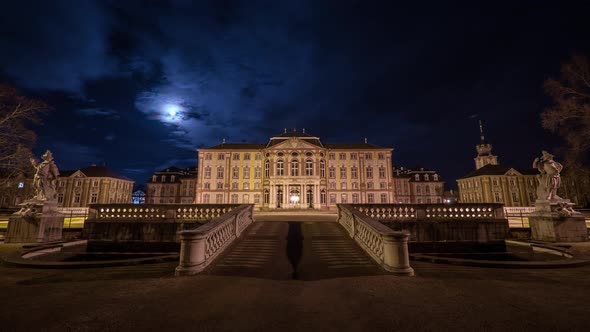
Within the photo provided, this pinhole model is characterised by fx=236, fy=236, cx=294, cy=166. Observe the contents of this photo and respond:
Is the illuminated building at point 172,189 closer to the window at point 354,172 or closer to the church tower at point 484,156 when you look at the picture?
the window at point 354,172

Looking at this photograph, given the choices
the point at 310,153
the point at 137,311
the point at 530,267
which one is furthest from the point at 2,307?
the point at 310,153

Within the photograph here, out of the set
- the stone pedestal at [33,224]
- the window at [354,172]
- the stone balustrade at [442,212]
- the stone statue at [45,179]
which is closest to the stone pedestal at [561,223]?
the stone balustrade at [442,212]

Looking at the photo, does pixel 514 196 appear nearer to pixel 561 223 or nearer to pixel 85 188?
pixel 561 223

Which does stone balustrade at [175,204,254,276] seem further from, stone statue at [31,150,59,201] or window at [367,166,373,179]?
window at [367,166,373,179]

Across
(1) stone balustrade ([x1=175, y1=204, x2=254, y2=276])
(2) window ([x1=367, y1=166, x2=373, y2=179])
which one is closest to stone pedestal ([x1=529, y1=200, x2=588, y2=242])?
(1) stone balustrade ([x1=175, y1=204, x2=254, y2=276])

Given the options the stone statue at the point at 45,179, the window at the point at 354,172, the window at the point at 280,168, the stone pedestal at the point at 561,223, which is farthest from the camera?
the window at the point at 354,172

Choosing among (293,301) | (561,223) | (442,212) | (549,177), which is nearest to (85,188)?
(293,301)

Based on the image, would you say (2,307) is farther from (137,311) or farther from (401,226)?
(401,226)

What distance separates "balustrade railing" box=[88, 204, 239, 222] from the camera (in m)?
12.1

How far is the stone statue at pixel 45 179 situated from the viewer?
37.7ft

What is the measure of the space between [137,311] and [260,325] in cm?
190

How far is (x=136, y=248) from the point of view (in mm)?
11375

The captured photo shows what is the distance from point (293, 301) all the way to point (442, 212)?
10.6 meters

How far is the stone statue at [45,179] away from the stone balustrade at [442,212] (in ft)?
50.3
